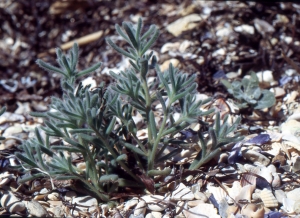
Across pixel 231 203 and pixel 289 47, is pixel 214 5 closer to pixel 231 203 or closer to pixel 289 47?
pixel 289 47

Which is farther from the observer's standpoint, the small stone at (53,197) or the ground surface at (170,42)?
the ground surface at (170,42)

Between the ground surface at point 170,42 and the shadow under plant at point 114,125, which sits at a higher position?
the shadow under plant at point 114,125

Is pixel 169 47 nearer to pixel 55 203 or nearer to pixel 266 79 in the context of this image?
pixel 266 79

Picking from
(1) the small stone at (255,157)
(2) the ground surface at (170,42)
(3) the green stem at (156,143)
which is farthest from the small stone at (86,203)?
(1) the small stone at (255,157)

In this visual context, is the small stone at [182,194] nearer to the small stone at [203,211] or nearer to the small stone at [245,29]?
the small stone at [203,211]

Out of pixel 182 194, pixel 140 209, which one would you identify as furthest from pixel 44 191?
pixel 182 194

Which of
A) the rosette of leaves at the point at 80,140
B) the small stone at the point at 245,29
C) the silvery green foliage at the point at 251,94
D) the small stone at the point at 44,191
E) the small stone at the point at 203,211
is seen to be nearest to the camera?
the rosette of leaves at the point at 80,140
